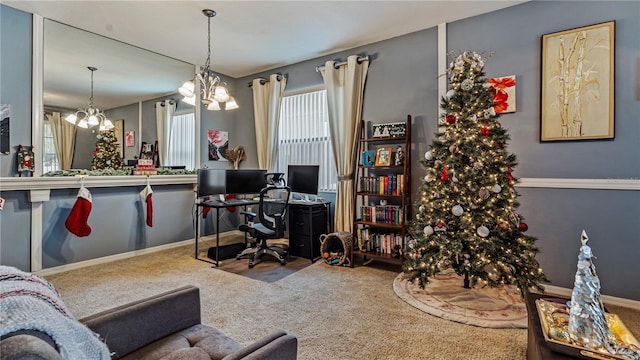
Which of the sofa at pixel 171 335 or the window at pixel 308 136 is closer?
the sofa at pixel 171 335

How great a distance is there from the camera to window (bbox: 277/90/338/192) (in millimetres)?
4547

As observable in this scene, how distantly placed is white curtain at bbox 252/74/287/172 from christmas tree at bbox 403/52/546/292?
286 centimetres

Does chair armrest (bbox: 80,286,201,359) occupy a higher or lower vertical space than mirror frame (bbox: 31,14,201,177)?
lower

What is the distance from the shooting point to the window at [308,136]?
4547mm

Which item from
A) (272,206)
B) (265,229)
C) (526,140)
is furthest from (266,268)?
(526,140)

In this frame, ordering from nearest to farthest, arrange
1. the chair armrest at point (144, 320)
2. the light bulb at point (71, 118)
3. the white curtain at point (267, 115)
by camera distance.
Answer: the chair armrest at point (144, 320)
the light bulb at point (71, 118)
the white curtain at point (267, 115)

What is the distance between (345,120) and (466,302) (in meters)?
2.58

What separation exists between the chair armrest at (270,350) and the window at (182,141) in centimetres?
428

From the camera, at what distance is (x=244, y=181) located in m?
4.53

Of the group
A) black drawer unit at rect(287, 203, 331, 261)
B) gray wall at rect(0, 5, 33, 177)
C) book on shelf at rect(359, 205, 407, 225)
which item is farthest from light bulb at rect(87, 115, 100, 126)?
book on shelf at rect(359, 205, 407, 225)

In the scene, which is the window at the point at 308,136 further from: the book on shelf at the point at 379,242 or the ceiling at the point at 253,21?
the book on shelf at the point at 379,242

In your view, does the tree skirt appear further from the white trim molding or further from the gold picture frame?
the gold picture frame

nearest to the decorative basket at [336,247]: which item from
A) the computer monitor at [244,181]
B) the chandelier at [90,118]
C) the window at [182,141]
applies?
the computer monitor at [244,181]

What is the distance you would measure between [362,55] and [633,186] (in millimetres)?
3154
